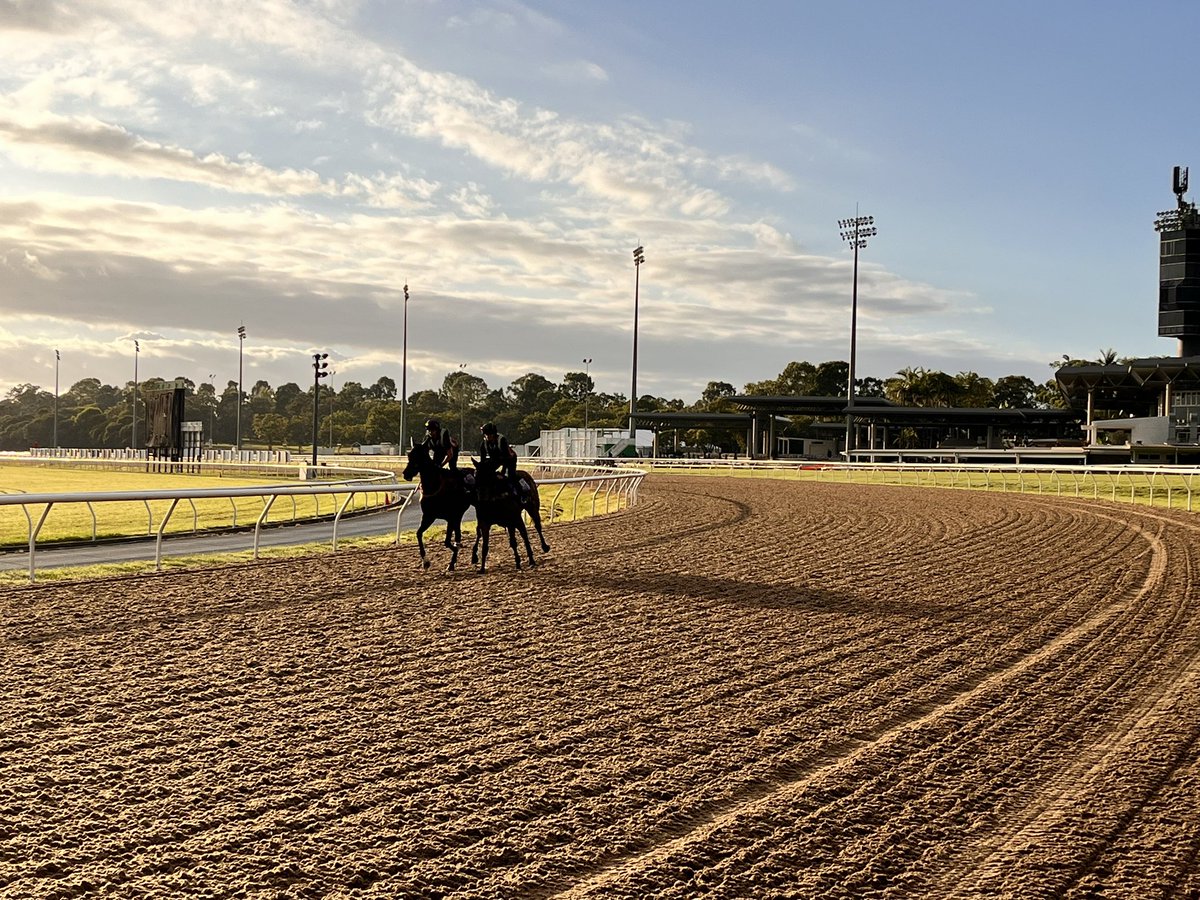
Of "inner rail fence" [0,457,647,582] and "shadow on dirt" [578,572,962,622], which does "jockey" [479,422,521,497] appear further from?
"inner rail fence" [0,457,647,582]

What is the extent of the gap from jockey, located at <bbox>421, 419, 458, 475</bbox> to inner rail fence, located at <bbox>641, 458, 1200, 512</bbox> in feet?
57.6

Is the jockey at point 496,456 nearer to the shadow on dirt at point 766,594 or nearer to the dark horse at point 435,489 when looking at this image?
the dark horse at point 435,489

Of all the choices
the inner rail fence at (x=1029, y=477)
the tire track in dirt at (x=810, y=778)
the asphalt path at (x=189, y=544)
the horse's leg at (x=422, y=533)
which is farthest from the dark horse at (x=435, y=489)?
the inner rail fence at (x=1029, y=477)

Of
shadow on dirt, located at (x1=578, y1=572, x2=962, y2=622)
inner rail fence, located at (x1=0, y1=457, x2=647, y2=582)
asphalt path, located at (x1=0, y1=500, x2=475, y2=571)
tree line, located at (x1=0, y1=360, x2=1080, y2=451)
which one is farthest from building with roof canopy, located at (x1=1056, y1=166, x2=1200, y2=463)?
shadow on dirt, located at (x1=578, y1=572, x2=962, y2=622)

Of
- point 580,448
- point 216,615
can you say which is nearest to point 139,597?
point 216,615

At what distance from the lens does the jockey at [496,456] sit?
1029 cm

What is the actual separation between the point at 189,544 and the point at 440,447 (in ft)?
24.3

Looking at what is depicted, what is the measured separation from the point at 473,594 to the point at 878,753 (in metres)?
A: 5.26

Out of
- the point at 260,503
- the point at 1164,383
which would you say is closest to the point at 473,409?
the point at 1164,383

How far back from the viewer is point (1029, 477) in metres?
32.4

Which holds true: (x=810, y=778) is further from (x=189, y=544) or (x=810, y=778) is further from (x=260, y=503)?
(x=260, y=503)

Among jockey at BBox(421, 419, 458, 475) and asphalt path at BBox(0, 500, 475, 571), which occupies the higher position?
jockey at BBox(421, 419, 458, 475)

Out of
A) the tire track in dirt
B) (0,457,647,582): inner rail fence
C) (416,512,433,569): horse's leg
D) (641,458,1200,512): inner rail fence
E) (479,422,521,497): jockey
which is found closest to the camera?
the tire track in dirt

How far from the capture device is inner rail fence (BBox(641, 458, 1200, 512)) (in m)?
25.8
